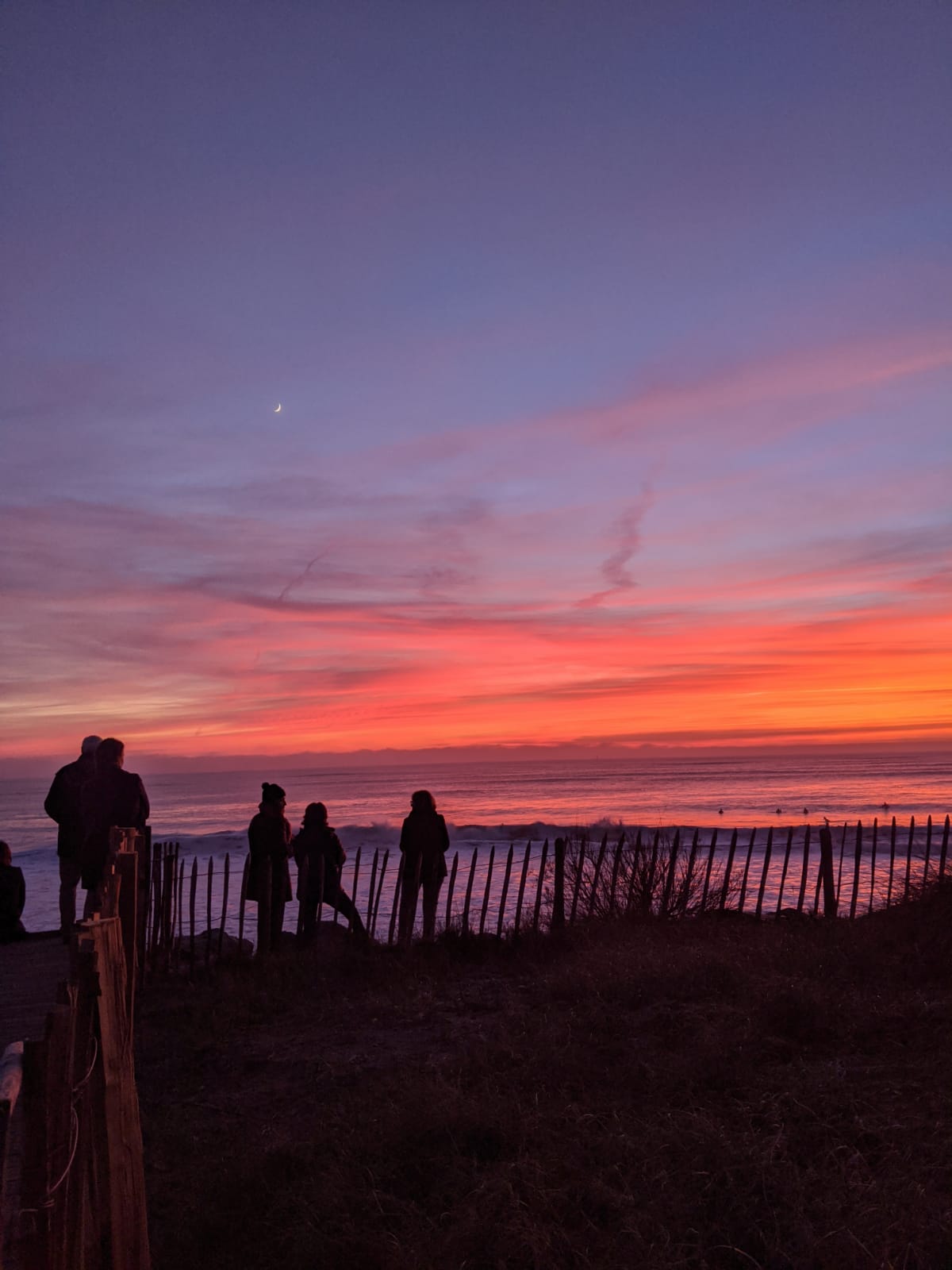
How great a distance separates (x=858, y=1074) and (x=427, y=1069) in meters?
2.59

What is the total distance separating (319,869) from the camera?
10.8m

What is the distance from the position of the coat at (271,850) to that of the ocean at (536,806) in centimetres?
338

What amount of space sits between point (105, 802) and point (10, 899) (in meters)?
2.28

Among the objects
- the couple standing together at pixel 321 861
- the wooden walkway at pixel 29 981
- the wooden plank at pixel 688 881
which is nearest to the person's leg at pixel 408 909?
the couple standing together at pixel 321 861

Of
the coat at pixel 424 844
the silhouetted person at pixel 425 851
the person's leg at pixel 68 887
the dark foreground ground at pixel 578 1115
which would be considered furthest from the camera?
Answer: the coat at pixel 424 844

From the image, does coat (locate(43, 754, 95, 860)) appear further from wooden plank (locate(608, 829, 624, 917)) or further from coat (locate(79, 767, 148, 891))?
wooden plank (locate(608, 829, 624, 917))

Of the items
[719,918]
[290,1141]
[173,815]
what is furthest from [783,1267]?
[173,815]

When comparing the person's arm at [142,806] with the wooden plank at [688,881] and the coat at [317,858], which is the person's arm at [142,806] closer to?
the coat at [317,858]

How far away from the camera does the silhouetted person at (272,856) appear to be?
34.1 feet

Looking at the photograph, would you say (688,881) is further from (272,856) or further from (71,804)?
(71,804)

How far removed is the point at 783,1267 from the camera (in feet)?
11.9

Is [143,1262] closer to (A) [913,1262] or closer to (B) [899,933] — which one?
(A) [913,1262]

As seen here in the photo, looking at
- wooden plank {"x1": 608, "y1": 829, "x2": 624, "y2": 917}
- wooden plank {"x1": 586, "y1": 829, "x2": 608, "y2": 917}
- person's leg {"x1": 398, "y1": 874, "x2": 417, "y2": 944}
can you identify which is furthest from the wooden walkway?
wooden plank {"x1": 608, "y1": 829, "x2": 624, "y2": 917}

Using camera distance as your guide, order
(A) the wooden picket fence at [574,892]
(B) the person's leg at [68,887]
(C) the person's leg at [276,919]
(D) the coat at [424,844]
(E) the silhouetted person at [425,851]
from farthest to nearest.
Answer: (D) the coat at [424,844] < (E) the silhouetted person at [425,851] < (C) the person's leg at [276,919] < (A) the wooden picket fence at [574,892] < (B) the person's leg at [68,887]
